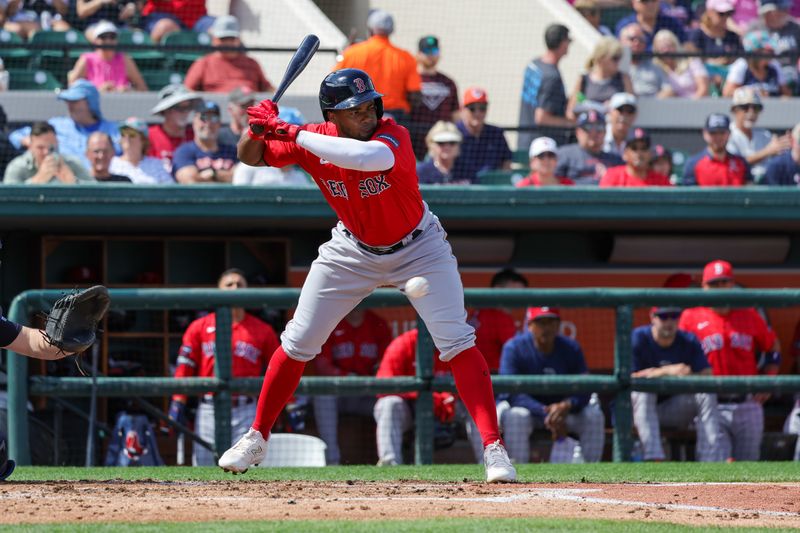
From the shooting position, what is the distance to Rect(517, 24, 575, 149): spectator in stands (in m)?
10.7

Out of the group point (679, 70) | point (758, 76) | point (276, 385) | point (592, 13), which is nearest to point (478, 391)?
point (276, 385)

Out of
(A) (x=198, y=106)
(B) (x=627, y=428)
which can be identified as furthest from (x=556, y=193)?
(A) (x=198, y=106)

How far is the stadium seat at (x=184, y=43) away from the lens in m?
11.0

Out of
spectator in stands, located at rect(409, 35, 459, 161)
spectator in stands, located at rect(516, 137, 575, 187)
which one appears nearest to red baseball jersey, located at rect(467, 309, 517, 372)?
spectator in stands, located at rect(516, 137, 575, 187)

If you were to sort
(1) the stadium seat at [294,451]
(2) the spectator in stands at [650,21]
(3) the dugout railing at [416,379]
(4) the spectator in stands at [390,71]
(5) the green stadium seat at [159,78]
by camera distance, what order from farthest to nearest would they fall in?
(2) the spectator in stands at [650,21]
(5) the green stadium seat at [159,78]
(4) the spectator in stands at [390,71]
(1) the stadium seat at [294,451]
(3) the dugout railing at [416,379]

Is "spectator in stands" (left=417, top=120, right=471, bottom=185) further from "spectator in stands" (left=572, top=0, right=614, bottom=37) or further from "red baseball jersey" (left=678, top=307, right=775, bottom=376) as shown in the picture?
"spectator in stands" (left=572, top=0, right=614, bottom=37)

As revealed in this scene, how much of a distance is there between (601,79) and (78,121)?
415 centimetres

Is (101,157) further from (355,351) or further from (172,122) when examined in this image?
(355,351)

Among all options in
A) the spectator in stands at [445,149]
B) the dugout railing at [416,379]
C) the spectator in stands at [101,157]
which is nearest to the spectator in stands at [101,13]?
the spectator in stands at [101,157]

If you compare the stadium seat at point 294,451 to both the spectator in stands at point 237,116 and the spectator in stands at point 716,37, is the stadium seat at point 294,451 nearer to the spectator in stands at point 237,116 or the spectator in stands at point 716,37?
the spectator in stands at point 237,116

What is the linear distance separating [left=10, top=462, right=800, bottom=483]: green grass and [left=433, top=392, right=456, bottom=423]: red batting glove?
1115 mm

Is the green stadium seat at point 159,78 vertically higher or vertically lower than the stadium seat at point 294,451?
higher

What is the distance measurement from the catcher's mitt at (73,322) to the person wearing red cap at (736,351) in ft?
14.9

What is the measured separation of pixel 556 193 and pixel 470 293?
1.35 metres
